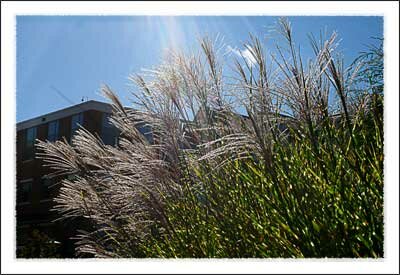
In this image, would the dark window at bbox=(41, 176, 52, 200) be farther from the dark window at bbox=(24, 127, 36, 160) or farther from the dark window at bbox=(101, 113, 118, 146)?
the dark window at bbox=(101, 113, 118, 146)

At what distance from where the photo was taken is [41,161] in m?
3.15

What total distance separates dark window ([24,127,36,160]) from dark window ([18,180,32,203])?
0.14 metres

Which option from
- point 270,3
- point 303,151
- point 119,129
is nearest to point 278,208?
point 303,151

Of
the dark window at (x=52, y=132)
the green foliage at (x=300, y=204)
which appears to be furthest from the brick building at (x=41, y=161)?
the green foliage at (x=300, y=204)

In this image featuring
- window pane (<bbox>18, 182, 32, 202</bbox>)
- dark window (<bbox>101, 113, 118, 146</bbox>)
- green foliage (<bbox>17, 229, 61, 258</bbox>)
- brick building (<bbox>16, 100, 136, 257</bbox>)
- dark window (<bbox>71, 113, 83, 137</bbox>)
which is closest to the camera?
green foliage (<bbox>17, 229, 61, 258</bbox>)

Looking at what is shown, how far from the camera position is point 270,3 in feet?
7.69

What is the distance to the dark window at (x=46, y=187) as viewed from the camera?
9.79 ft

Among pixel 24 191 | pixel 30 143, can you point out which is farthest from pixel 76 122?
pixel 24 191

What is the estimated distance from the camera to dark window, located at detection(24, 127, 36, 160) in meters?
2.85

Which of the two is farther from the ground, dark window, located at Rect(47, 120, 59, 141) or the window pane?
dark window, located at Rect(47, 120, 59, 141)

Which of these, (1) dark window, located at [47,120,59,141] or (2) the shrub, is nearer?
(2) the shrub

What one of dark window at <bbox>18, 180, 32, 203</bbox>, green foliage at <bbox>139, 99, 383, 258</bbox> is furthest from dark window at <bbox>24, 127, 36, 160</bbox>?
green foliage at <bbox>139, 99, 383, 258</bbox>

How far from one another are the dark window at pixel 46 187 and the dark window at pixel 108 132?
1.34 feet

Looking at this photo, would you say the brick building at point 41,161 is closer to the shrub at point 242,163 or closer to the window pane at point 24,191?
the window pane at point 24,191
